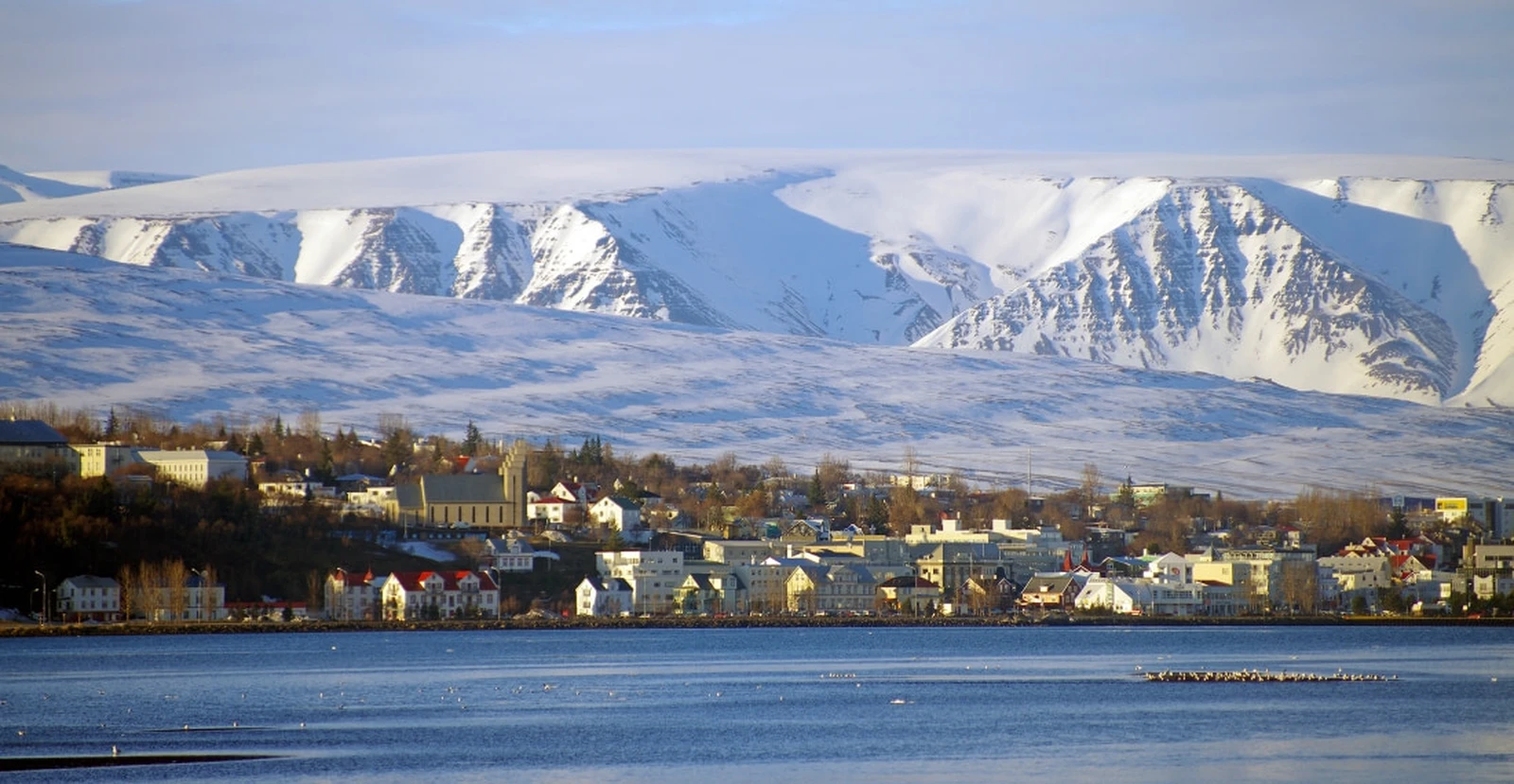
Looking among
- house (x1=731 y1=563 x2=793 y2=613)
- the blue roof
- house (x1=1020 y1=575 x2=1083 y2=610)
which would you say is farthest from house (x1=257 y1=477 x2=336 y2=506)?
house (x1=1020 y1=575 x2=1083 y2=610)

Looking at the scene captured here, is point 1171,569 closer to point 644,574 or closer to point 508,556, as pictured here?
point 644,574

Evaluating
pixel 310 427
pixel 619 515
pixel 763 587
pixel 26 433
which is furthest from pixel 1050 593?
pixel 310 427

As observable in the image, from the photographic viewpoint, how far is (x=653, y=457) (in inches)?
5069

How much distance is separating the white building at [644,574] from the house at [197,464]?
654 inches

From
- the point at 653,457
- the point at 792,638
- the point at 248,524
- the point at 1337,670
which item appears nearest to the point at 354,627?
the point at 248,524

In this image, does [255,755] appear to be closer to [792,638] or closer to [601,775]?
[601,775]

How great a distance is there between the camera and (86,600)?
3031 inches

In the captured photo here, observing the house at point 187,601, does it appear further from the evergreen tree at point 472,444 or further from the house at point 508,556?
the evergreen tree at point 472,444

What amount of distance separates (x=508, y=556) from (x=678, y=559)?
20.7 ft

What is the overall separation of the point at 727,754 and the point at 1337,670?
21382 millimetres

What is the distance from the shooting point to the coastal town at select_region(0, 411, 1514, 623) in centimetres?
8156

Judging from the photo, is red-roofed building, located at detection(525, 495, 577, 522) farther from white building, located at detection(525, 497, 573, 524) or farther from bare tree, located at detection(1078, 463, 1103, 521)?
bare tree, located at detection(1078, 463, 1103, 521)

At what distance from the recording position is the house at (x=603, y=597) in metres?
84.9

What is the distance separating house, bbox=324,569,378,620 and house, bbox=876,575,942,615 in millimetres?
19649
